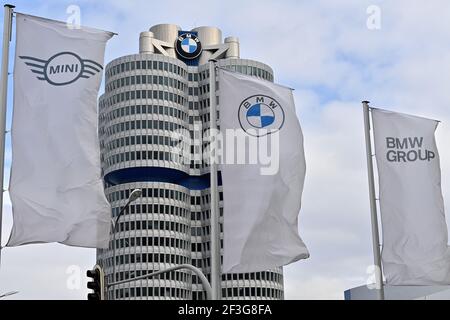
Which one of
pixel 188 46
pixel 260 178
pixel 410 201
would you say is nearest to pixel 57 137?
pixel 260 178

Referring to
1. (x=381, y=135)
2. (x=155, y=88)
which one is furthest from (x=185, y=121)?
(x=381, y=135)

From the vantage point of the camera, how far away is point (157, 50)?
531ft

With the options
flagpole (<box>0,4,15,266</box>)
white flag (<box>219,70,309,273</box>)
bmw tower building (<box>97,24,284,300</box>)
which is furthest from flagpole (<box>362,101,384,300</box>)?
bmw tower building (<box>97,24,284,300</box>)

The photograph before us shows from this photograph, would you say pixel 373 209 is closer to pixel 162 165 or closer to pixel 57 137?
pixel 57 137

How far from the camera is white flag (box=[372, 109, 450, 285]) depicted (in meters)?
Answer: 26.4

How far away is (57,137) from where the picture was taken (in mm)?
19781

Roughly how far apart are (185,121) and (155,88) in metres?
9.31

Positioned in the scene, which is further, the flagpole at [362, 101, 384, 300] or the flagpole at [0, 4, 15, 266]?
the flagpole at [362, 101, 384, 300]

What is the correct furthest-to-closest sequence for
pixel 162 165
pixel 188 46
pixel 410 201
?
pixel 188 46, pixel 162 165, pixel 410 201

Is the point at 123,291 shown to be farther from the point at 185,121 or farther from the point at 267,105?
the point at 267,105

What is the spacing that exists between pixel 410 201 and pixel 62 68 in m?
13.4

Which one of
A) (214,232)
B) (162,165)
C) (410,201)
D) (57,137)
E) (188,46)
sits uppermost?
(188,46)

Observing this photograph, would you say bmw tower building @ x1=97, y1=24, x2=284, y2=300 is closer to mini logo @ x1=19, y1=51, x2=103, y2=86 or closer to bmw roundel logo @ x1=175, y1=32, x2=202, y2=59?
bmw roundel logo @ x1=175, y1=32, x2=202, y2=59

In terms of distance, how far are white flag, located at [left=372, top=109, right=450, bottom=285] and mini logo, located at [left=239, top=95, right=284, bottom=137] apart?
519 centimetres
